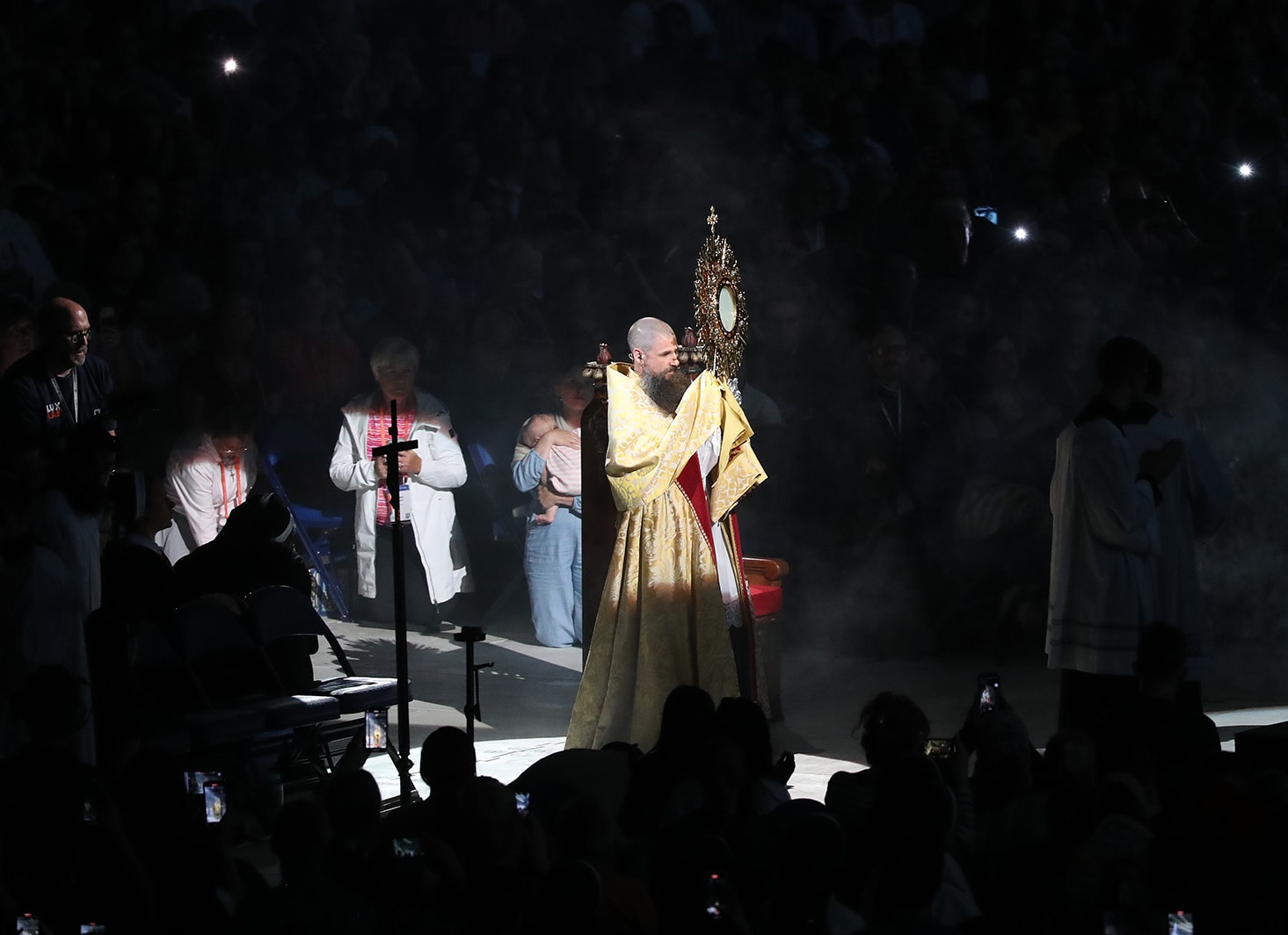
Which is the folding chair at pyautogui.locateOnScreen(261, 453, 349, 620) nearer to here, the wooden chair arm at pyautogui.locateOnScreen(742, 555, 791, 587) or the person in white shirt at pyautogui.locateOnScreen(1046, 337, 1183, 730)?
the wooden chair arm at pyautogui.locateOnScreen(742, 555, 791, 587)

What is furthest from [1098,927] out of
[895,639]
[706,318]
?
[895,639]

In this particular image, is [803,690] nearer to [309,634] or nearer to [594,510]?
[594,510]

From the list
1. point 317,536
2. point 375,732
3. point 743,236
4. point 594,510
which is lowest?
point 375,732

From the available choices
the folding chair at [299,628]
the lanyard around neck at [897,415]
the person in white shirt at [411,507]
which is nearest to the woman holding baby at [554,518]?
the person in white shirt at [411,507]

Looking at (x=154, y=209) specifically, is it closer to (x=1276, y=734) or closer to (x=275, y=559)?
(x=275, y=559)

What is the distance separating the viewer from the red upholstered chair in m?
7.96

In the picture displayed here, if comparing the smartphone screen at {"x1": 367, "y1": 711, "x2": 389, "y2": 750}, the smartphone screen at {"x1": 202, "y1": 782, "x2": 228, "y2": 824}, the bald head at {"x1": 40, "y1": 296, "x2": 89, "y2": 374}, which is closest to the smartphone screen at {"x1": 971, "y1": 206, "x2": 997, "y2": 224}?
the bald head at {"x1": 40, "y1": 296, "x2": 89, "y2": 374}

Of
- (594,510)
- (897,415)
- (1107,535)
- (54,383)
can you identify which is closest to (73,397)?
(54,383)

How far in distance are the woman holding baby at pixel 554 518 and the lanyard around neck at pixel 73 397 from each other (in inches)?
159

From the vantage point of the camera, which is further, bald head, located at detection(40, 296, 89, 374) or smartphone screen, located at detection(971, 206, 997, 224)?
smartphone screen, located at detection(971, 206, 997, 224)

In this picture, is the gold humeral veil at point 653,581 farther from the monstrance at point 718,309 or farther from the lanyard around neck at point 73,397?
the lanyard around neck at point 73,397

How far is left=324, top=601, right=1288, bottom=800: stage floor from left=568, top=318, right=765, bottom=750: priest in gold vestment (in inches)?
20.6

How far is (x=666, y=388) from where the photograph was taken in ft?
23.1

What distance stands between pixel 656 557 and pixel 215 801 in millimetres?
2957
